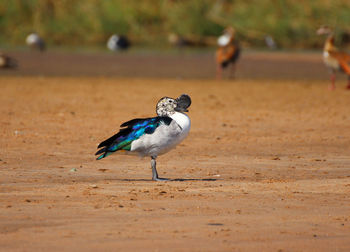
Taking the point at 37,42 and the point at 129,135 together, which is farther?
the point at 37,42

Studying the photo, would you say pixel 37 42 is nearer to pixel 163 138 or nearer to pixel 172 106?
pixel 172 106

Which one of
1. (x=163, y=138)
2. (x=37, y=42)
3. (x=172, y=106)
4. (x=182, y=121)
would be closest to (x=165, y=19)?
(x=37, y=42)

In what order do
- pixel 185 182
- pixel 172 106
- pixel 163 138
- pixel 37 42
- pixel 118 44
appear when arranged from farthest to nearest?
pixel 118 44 < pixel 37 42 < pixel 185 182 < pixel 172 106 < pixel 163 138

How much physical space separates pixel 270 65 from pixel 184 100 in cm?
1990

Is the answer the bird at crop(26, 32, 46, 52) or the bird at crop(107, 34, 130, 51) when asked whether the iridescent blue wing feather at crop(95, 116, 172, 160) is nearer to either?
the bird at crop(26, 32, 46, 52)

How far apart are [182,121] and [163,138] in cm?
26

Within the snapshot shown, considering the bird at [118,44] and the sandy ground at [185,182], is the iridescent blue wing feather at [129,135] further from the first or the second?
the bird at [118,44]

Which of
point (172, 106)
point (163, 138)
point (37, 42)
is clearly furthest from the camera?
point (37, 42)

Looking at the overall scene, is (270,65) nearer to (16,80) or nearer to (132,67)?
(132,67)

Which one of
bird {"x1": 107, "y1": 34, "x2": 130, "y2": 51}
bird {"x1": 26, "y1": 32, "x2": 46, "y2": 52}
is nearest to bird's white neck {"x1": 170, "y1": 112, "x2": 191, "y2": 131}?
bird {"x1": 26, "y1": 32, "x2": 46, "y2": 52}

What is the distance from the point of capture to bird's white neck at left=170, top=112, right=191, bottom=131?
8086 mm

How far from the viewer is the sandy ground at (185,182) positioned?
20.5ft

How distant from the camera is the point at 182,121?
812 cm

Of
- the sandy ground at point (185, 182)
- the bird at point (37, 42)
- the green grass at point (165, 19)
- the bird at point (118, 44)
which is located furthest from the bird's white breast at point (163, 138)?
the green grass at point (165, 19)
